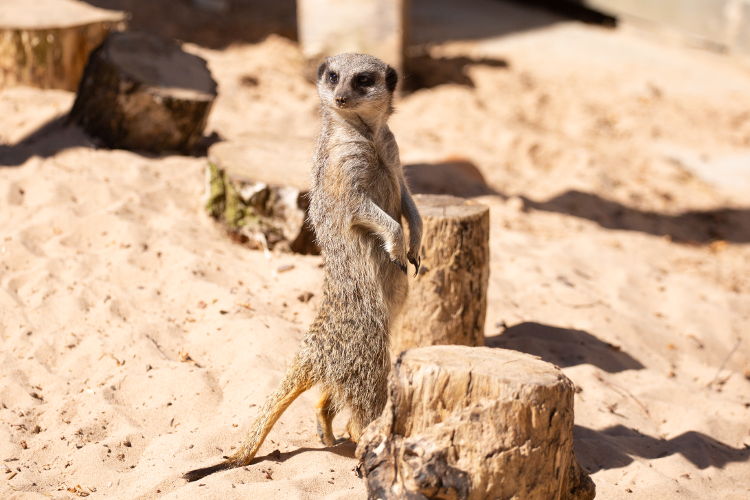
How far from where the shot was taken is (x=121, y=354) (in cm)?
340

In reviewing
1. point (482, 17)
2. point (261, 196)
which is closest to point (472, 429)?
point (261, 196)

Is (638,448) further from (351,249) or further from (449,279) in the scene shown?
(351,249)

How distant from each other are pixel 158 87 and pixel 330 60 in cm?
248

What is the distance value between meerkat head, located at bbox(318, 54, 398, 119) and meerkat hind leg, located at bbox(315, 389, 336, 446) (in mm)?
1021

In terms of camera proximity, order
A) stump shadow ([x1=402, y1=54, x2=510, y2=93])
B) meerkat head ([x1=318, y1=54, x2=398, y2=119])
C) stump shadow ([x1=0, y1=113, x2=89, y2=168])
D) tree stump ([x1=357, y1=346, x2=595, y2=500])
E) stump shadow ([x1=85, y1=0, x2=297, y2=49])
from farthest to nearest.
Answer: stump shadow ([x1=85, y1=0, x2=297, y2=49]) < stump shadow ([x1=402, y1=54, x2=510, y2=93]) < stump shadow ([x1=0, y1=113, x2=89, y2=168]) < meerkat head ([x1=318, y1=54, x2=398, y2=119]) < tree stump ([x1=357, y1=346, x2=595, y2=500])

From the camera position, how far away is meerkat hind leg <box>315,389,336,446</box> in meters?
2.93

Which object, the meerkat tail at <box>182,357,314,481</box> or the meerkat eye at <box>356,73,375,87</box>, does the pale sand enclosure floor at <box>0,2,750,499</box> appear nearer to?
the meerkat tail at <box>182,357,314,481</box>

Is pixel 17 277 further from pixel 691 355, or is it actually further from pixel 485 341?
pixel 691 355

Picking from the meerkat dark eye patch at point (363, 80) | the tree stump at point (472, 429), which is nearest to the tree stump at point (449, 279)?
the meerkat dark eye patch at point (363, 80)

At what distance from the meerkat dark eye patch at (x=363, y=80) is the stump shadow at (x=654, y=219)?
10.3ft

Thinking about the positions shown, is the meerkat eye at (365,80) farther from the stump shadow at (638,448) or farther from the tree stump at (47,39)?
the tree stump at (47,39)

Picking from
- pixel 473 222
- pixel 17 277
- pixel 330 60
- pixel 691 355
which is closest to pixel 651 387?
pixel 691 355

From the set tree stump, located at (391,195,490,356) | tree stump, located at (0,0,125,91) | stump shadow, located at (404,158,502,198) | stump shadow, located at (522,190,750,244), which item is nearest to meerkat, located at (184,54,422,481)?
tree stump, located at (391,195,490,356)

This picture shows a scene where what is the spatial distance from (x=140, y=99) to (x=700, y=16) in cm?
723
